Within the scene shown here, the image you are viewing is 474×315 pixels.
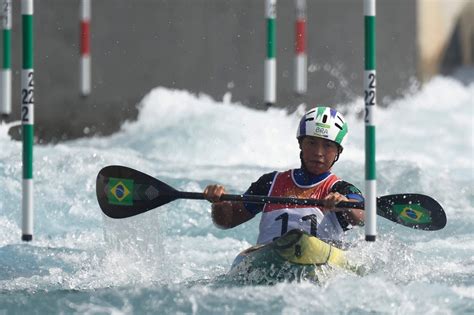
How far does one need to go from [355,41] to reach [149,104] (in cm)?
277

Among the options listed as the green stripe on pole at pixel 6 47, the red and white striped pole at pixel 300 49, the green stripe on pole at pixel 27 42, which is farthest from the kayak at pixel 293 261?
the red and white striped pole at pixel 300 49

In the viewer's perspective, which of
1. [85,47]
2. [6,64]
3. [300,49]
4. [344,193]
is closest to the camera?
[344,193]

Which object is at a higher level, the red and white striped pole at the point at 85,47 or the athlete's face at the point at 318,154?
the red and white striped pole at the point at 85,47

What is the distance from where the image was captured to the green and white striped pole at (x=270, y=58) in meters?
12.2

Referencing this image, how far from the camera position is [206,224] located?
8984 mm

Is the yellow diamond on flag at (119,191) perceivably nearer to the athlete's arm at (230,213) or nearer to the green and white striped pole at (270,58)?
the athlete's arm at (230,213)

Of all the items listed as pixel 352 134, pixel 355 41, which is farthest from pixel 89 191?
pixel 355 41

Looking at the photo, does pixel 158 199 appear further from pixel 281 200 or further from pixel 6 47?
pixel 6 47

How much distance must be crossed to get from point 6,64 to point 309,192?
14.2 ft

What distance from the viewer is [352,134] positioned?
1321cm

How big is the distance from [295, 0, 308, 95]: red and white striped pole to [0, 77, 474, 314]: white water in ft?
1.61

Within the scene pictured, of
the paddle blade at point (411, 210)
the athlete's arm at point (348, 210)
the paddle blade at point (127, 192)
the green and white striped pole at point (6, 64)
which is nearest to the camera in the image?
the athlete's arm at point (348, 210)

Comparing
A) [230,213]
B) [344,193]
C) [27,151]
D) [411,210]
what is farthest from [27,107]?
[411,210]

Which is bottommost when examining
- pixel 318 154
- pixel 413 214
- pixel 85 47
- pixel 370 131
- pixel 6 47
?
pixel 413 214
